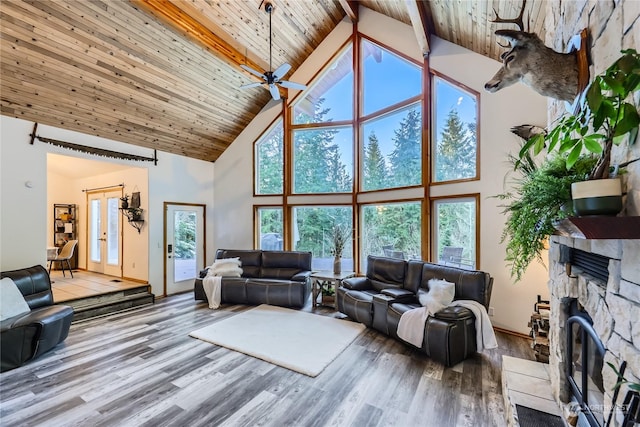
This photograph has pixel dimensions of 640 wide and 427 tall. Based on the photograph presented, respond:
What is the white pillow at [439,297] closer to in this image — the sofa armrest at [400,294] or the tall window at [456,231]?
the sofa armrest at [400,294]

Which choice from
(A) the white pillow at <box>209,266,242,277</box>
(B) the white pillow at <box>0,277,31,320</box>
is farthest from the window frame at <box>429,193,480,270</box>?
(B) the white pillow at <box>0,277,31,320</box>

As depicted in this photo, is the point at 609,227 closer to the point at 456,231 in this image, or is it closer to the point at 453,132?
the point at 456,231

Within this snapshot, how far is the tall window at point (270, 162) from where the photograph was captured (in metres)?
6.68

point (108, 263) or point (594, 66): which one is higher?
point (594, 66)

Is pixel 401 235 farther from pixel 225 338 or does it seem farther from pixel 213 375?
pixel 213 375

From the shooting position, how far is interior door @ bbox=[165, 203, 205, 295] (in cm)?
621

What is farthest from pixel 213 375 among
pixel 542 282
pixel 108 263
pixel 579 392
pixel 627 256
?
pixel 108 263

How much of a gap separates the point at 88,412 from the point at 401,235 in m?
4.76

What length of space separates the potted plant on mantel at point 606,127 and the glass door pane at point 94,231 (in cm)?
899

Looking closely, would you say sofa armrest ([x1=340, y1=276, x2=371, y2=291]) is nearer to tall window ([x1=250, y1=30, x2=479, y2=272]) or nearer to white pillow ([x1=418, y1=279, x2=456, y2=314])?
tall window ([x1=250, y1=30, x2=479, y2=272])

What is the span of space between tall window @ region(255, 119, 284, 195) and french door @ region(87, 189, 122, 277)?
325 centimetres

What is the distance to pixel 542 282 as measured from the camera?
3.72 meters

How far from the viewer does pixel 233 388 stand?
2701 mm

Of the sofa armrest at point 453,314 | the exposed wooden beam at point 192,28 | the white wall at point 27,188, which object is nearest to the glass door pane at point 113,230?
the white wall at point 27,188
